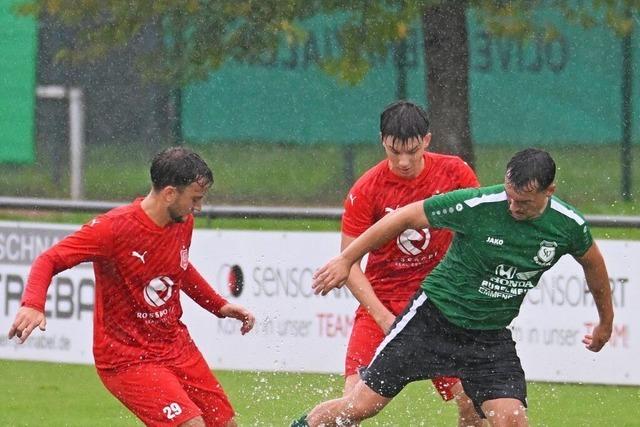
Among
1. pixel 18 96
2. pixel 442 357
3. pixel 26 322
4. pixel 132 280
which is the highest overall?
pixel 18 96

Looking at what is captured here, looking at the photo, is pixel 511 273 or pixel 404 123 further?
pixel 404 123

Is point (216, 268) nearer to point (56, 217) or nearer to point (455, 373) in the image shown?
point (56, 217)

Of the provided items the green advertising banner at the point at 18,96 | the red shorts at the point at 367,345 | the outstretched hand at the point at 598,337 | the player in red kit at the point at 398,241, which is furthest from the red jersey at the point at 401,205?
the green advertising banner at the point at 18,96

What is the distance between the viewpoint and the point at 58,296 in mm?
10484

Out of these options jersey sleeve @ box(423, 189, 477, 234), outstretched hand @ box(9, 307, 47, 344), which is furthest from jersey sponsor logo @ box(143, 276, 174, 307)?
jersey sleeve @ box(423, 189, 477, 234)

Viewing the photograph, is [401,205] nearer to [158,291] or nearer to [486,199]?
[486,199]

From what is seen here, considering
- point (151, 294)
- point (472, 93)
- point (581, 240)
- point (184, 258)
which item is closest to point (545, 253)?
point (581, 240)

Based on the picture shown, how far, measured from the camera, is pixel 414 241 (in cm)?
703

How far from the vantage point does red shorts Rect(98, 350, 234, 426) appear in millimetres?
6309

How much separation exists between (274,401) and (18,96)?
21.3 feet

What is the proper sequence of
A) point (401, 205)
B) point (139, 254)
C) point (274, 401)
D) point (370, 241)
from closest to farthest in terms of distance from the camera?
1. point (370, 241)
2. point (139, 254)
3. point (401, 205)
4. point (274, 401)

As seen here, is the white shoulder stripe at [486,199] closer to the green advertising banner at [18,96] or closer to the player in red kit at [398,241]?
the player in red kit at [398,241]

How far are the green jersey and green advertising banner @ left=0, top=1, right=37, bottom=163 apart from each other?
9.32m

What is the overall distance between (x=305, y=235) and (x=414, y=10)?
3.67 meters
